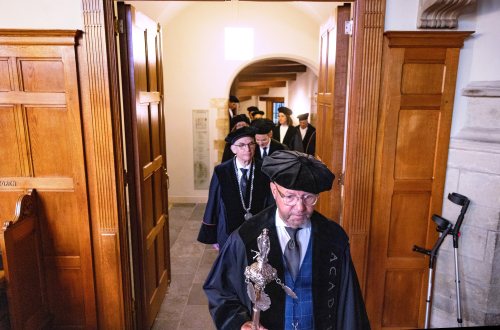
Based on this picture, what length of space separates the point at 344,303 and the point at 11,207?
253 centimetres

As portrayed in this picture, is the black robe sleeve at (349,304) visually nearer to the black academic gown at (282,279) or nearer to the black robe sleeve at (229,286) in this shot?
the black academic gown at (282,279)

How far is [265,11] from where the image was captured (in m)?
6.68

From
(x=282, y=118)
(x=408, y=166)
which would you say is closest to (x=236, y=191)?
(x=408, y=166)

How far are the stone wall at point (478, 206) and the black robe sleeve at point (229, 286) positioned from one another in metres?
1.94

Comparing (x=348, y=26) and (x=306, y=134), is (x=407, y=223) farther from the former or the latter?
(x=306, y=134)

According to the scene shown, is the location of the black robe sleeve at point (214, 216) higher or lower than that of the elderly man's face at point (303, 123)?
lower

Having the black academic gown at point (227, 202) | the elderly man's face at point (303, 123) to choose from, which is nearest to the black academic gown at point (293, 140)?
the elderly man's face at point (303, 123)

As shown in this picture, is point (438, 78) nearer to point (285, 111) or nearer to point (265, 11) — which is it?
point (265, 11)

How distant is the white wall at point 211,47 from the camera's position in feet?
22.1

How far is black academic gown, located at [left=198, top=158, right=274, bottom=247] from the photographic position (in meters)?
3.43

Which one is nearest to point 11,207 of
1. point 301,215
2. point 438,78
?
A: point 301,215

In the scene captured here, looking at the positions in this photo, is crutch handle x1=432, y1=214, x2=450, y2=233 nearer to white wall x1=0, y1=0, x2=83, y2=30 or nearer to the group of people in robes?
the group of people in robes

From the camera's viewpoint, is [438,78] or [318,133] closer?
[438,78]

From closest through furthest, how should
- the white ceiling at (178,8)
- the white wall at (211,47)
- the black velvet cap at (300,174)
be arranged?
the black velvet cap at (300,174)
the white ceiling at (178,8)
the white wall at (211,47)
